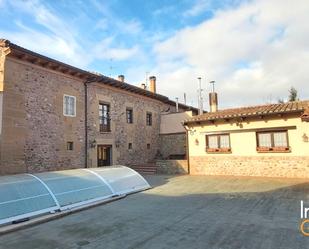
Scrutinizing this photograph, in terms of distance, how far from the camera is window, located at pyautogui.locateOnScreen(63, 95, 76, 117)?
44.9 ft

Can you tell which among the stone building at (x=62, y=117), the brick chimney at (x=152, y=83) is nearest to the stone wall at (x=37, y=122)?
the stone building at (x=62, y=117)

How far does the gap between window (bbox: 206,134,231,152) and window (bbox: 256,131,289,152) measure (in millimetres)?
1623

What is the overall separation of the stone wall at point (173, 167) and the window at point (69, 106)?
19.7 feet

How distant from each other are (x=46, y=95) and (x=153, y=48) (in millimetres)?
5999

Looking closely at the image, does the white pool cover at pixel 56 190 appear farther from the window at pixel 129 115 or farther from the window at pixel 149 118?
the window at pixel 149 118

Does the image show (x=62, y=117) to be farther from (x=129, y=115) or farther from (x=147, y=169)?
(x=147, y=169)

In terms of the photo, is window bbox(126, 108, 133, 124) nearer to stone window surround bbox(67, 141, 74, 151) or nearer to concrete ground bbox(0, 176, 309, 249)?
stone window surround bbox(67, 141, 74, 151)

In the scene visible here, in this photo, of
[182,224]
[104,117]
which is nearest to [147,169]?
[104,117]

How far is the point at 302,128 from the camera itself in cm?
1223

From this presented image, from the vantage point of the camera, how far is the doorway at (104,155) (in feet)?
52.2

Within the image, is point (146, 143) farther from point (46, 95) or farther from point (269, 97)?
point (269, 97)

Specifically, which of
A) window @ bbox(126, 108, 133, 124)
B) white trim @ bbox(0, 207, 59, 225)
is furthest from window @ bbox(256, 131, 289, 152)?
white trim @ bbox(0, 207, 59, 225)

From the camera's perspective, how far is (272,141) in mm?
13016

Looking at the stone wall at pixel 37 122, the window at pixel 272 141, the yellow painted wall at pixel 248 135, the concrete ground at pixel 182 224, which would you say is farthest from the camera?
the window at pixel 272 141
